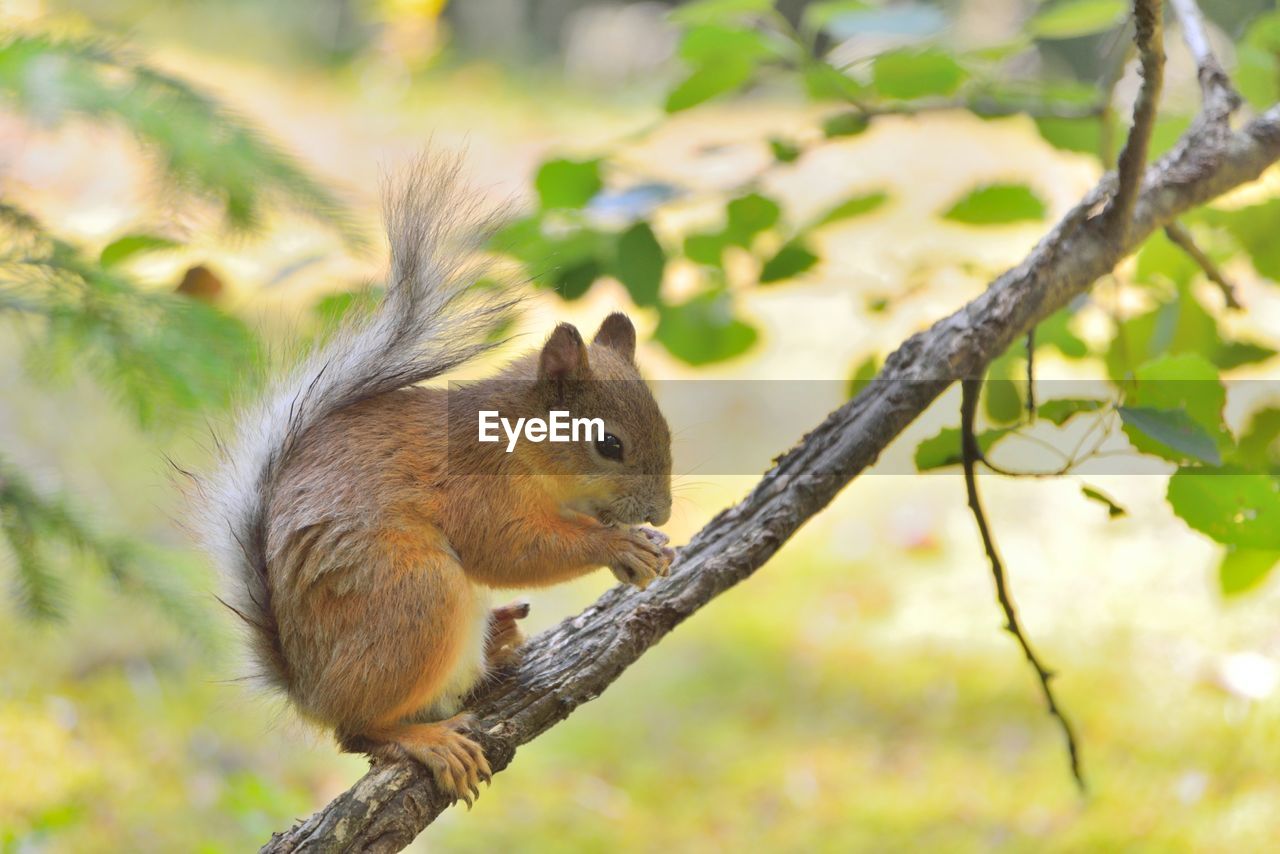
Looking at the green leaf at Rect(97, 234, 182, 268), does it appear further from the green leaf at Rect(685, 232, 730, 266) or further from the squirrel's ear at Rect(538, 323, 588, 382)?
the green leaf at Rect(685, 232, 730, 266)

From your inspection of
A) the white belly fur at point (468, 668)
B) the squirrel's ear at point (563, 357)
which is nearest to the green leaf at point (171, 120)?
the squirrel's ear at point (563, 357)

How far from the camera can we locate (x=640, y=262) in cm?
111

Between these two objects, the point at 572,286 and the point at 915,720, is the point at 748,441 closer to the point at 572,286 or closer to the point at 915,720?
the point at 915,720

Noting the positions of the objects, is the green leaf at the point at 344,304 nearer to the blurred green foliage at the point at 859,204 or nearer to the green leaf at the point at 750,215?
the blurred green foliage at the point at 859,204

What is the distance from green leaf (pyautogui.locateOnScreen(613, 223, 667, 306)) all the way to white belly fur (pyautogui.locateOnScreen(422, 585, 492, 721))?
1.15ft

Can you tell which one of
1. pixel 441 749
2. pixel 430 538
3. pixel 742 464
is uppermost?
pixel 430 538

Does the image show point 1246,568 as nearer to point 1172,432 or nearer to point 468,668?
point 1172,432

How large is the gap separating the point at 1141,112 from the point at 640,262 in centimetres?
44

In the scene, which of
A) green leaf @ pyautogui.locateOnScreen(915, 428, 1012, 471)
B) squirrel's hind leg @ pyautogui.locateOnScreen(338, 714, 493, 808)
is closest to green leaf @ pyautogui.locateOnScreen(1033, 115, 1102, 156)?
green leaf @ pyautogui.locateOnScreen(915, 428, 1012, 471)

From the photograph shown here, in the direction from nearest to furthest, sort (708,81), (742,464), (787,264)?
(708,81) < (787,264) < (742,464)

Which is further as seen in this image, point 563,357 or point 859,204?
point 859,204

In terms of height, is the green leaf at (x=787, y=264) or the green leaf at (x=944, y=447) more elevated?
the green leaf at (x=787, y=264)

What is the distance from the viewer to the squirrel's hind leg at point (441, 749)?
78cm

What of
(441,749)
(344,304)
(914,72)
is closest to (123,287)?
(344,304)
